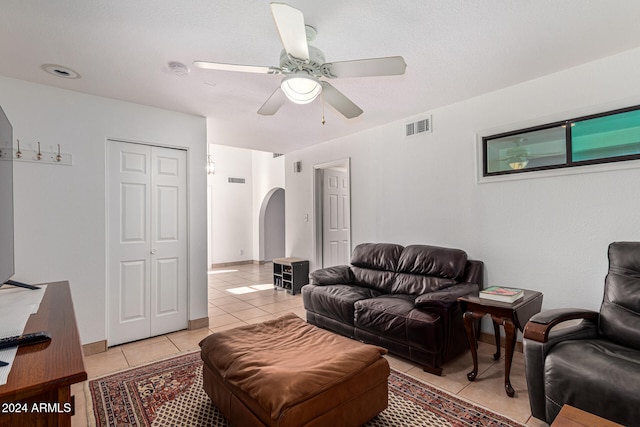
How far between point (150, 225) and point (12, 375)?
107 inches

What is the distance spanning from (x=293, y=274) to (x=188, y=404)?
10.5 ft

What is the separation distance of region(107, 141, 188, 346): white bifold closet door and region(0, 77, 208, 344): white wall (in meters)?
0.11

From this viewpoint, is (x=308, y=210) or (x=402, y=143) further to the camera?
(x=308, y=210)

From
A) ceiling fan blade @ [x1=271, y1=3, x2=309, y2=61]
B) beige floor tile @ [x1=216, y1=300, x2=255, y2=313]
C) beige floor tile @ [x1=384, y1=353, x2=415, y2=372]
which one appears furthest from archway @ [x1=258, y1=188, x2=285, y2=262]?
ceiling fan blade @ [x1=271, y1=3, x2=309, y2=61]

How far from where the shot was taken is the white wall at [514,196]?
246cm

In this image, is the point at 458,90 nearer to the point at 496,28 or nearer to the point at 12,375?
the point at 496,28

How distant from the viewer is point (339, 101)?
2.20 meters

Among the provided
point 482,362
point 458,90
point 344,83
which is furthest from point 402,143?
point 482,362

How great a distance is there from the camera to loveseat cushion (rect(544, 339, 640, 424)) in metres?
1.51

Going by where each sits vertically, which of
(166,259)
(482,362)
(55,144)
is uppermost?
(55,144)

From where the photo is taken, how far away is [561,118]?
2.68 m

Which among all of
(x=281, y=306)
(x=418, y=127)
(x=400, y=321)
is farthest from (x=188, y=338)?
(x=418, y=127)

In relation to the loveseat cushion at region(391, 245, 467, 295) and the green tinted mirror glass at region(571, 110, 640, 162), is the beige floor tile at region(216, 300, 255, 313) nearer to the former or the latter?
the loveseat cushion at region(391, 245, 467, 295)

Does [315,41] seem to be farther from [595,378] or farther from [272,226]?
[272,226]
